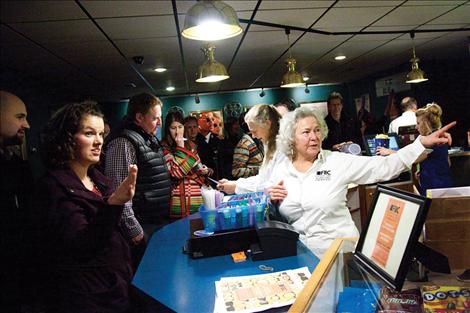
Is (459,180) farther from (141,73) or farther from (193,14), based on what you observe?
(141,73)

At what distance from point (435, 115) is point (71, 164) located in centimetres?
161

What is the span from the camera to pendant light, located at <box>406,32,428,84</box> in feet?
5.86

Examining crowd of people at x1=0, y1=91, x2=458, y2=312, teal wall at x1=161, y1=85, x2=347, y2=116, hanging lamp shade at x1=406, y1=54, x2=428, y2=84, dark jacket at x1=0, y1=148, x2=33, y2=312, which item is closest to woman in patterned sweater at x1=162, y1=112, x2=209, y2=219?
crowd of people at x1=0, y1=91, x2=458, y2=312

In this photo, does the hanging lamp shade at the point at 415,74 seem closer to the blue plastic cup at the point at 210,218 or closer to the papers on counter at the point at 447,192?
the papers on counter at the point at 447,192

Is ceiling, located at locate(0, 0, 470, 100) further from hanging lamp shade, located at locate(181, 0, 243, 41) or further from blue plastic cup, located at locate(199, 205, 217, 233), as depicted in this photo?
blue plastic cup, located at locate(199, 205, 217, 233)

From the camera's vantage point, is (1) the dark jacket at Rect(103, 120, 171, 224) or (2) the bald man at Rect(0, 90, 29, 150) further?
(1) the dark jacket at Rect(103, 120, 171, 224)

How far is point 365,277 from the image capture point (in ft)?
3.63

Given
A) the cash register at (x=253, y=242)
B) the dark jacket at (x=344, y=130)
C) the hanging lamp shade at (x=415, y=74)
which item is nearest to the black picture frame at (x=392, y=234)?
the cash register at (x=253, y=242)

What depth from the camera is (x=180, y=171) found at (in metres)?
2.94

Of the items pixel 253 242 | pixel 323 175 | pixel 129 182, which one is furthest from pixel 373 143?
pixel 129 182

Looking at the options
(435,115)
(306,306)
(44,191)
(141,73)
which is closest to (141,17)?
(141,73)

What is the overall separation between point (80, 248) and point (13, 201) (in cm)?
43

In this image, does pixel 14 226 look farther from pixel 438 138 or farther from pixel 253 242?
pixel 438 138

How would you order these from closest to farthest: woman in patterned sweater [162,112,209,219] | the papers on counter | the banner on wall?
the papers on counter, the banner on wall, woman in patterned sweater [162,112,209,219]
